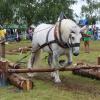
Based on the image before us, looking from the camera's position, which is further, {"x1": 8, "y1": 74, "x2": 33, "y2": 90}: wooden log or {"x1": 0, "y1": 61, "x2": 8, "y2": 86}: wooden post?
{"x1": 0, "y1": 61, "x2": 8, "y2": 86}: wooden post

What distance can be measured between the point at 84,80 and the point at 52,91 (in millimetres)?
2169

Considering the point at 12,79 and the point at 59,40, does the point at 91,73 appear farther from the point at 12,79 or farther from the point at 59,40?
the point at 12,79

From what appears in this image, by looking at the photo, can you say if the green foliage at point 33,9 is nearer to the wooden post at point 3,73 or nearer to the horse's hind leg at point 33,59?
the horse's hind leg at point 33,59

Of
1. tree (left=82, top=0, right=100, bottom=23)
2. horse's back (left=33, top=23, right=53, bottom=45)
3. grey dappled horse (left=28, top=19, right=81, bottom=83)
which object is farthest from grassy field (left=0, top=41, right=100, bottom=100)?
tree (left=82, top=0, right=100, bottom=23)

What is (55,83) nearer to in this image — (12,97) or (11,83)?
(11,83)

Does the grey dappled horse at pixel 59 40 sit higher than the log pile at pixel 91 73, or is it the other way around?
the grey dappled horse at pixel 59 40

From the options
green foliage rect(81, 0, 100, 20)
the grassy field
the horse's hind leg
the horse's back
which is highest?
green foliage rect(81, 0, 100, 20)

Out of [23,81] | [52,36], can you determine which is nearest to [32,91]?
[23,81]

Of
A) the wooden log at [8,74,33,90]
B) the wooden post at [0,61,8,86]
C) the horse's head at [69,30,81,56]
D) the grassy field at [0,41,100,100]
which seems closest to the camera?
the grassy field at [0,41,100,100]

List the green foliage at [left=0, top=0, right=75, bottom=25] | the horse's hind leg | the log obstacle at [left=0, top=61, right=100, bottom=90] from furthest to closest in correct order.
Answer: the green foliage at [left=0, top=0, right=75, bottom=25] → the horse's hind leg → the log obstacle at [left=0, top=61, right=100, bottom=90]

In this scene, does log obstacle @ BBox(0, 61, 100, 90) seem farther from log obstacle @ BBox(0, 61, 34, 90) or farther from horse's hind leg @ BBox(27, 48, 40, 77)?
horse's hind leg @ BBox(27, 48, 40, 77)

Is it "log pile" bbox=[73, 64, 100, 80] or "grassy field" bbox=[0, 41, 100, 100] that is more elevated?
"log pile" bbox=[73, 64, 100, 80]

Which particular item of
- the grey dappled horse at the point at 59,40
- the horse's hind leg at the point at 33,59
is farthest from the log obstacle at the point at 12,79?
the horse's hind leg at the point at 33,59

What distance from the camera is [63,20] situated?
1105cm
